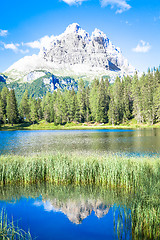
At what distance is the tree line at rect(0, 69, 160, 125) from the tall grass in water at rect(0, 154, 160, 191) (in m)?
63.3

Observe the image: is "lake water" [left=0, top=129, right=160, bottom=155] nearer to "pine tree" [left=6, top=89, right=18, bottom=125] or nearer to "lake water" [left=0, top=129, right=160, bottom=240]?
"lake water" [left=0, top=129, right=160, bottom=240]

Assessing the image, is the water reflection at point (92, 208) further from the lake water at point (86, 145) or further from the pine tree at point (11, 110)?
the pine tree at point (11, 110)

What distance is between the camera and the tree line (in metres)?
76.6

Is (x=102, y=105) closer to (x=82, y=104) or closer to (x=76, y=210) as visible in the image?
(x=82, y=104)

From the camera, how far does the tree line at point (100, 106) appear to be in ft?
251

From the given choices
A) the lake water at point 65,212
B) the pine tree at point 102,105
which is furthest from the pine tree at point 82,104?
the lake water at point 65,212

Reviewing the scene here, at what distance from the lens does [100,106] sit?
85.2 m

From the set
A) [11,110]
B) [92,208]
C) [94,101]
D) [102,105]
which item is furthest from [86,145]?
[11,110]

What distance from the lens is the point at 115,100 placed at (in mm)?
85375

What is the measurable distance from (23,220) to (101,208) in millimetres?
3242

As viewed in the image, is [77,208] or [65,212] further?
[77,208]

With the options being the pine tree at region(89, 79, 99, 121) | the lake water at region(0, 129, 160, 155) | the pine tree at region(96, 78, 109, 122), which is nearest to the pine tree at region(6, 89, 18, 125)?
the pine tree at region(89, 79, 99, 121)

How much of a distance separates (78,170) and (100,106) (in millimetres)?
74595

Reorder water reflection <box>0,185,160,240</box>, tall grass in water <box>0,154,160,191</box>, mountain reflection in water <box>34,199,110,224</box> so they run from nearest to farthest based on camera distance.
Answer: water reflection <box>0,185,160,240</box>, mountain reflection in water <box>34,199,110,224</box>, tall grass in water <box>0,154,160,191</box>
